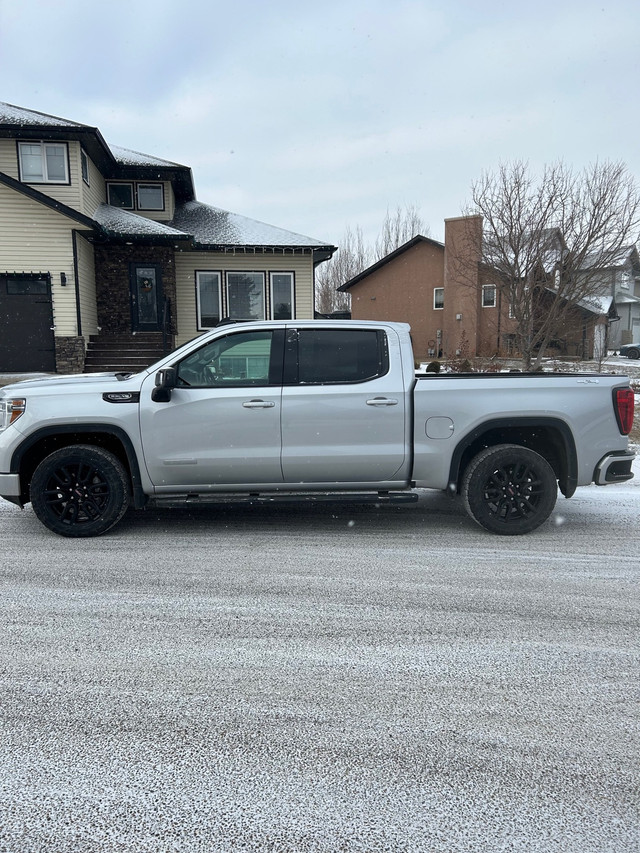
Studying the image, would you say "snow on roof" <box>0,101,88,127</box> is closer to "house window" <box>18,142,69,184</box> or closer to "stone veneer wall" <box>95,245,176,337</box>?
"house window" <box>18,142,69,184</box>

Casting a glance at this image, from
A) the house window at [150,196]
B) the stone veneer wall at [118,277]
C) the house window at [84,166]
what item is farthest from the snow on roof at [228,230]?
the house window at [84,166]

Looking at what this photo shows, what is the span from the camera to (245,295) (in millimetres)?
21312

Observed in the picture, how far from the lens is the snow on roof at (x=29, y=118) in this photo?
58.7 feet

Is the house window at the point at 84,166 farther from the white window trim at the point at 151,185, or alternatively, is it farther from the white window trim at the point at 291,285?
the white window trim at the point at 291,285

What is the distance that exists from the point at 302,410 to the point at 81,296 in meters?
15.1

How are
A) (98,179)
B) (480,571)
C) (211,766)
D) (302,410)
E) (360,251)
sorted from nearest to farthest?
(211,766) < (480,571) < (302,410) < (98,179) < (360,251)

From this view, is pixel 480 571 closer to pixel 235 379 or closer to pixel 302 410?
pixel 302 410

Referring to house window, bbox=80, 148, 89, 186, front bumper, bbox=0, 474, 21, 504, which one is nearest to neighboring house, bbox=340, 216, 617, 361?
house window, bbox=80, 148, 89, 186

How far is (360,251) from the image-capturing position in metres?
63.5

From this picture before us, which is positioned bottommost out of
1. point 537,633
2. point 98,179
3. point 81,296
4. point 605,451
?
point 537,633

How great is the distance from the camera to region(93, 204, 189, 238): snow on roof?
18.7m

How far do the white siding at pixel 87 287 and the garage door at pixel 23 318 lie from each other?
36.0 inches

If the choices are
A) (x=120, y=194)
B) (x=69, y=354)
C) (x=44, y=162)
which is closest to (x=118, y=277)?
(x=69, y=354)

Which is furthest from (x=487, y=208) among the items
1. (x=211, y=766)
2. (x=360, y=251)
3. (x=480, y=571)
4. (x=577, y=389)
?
(x=360, y=251)
